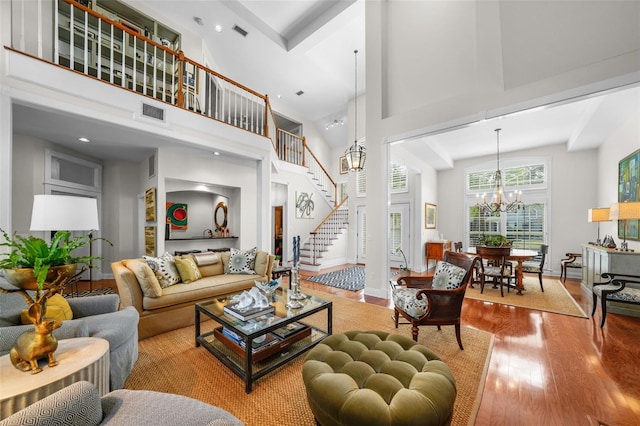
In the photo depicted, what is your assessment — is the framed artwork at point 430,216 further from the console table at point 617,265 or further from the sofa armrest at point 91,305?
the sofa armrest at point 91,305

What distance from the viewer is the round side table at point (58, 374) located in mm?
1146

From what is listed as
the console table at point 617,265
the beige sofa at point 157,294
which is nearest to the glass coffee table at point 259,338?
the beige sofa at point 157,294

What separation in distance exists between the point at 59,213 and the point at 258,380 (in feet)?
6.76

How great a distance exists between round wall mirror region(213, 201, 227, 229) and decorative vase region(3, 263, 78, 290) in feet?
18.8

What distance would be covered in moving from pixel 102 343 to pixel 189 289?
5.13 ft

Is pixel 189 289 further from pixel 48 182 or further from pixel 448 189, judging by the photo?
pixel 448 189

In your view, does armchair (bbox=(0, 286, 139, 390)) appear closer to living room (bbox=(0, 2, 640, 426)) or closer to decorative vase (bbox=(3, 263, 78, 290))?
decorative vase (bbox=(3, 263, 78, 290))

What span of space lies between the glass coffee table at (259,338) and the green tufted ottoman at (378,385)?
62 centimetres

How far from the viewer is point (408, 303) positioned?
105 inches

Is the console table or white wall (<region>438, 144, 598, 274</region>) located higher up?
white wall (<region>438, 144, 598, 274</region>)

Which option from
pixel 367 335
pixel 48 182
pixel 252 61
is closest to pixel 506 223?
pixel 367 335

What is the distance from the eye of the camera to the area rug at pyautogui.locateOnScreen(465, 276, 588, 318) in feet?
12.2

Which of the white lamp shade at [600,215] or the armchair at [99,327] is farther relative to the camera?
the white lamp shade at [600,215]

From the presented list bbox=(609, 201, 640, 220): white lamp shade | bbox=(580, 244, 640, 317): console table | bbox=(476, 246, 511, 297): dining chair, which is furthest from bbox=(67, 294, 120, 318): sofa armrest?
bbox=(580, 244, 640, 317): console table
